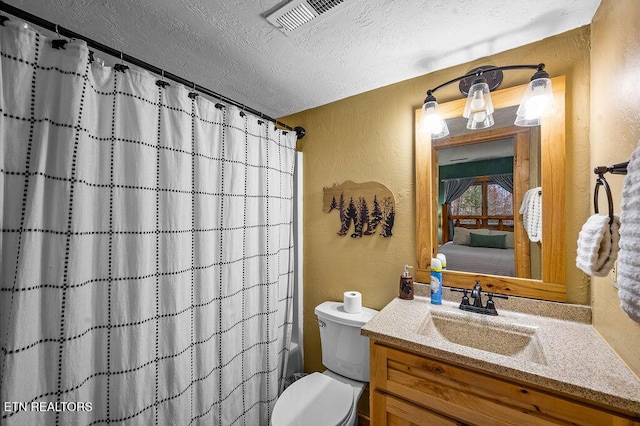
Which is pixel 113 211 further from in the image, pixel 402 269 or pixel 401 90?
pixel 401 90

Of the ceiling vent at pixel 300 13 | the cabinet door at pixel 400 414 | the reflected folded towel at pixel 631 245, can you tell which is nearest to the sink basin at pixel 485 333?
the cabinet door at pixel 400 414

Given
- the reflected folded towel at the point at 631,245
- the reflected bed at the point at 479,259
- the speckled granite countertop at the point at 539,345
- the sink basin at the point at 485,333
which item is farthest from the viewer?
the reflected bed at the point at 479,259

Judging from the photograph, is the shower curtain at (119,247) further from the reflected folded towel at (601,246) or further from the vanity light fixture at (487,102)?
the reflected folded towel at (601,246)

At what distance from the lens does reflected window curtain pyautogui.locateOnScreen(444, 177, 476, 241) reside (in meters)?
1.35

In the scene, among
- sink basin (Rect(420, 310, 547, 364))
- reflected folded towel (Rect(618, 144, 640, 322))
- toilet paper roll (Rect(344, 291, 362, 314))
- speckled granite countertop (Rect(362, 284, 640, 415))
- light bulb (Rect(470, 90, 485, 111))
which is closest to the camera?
reflected folded towel (Rect(618, 144, 640, 322))

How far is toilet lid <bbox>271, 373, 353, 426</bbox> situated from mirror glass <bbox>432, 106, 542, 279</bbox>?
92cm

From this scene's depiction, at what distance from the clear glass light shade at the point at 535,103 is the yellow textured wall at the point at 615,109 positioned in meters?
0.16

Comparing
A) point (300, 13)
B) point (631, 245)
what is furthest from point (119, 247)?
point (631, 245)

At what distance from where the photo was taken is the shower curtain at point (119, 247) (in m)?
0.76

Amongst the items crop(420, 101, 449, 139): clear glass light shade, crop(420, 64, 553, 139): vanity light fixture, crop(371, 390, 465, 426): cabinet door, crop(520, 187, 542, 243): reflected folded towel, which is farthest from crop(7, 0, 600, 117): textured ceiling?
crop(371, 390, 465, 426): cabinet door

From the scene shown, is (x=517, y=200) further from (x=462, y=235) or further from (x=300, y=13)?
(x=300, y=13)

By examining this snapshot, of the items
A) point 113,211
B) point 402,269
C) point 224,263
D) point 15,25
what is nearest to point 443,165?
point 402,269

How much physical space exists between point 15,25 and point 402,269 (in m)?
1.84

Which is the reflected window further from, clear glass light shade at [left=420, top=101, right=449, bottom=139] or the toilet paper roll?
the toilet paper roll
